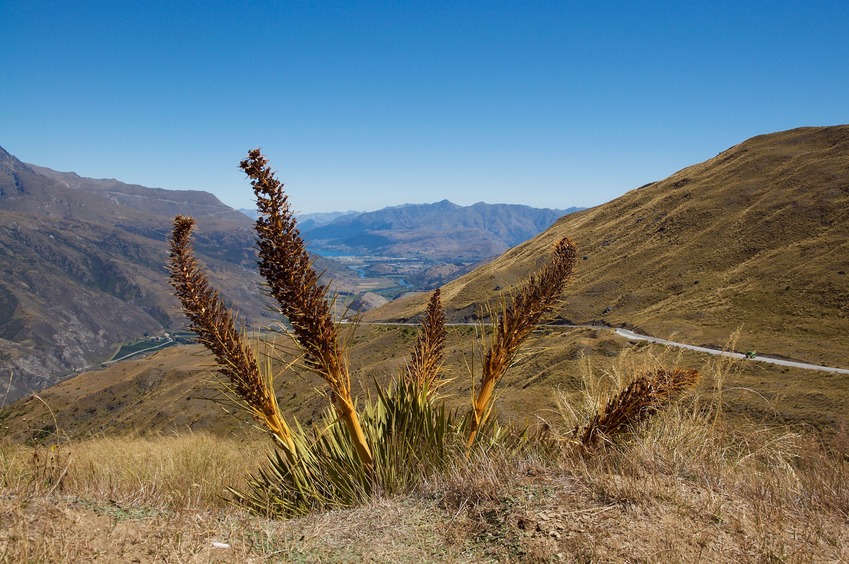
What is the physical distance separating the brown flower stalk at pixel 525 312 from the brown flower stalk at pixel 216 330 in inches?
59.2

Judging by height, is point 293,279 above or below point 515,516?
above

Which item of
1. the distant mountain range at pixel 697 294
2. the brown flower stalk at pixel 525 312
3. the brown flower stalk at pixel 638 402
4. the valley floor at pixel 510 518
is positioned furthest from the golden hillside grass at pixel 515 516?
the distant mountain range at pixel 697 294

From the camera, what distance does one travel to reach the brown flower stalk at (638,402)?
351 cm

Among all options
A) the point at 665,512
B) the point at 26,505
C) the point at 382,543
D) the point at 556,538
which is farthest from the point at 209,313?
the point at 665,512

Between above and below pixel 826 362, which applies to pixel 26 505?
above

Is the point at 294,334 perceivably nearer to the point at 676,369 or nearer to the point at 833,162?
the point at 676,369

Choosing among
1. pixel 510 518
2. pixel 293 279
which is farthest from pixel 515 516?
pixel 293 279

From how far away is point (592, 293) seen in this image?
79312 mm

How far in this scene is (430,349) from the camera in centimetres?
391

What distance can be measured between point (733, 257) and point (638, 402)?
274 ft

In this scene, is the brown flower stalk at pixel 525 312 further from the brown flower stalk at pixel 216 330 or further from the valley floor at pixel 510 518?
the brown flower stalk at pixel 216 330

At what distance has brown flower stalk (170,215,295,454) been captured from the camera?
3049mm

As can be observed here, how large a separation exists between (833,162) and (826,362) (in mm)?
64224

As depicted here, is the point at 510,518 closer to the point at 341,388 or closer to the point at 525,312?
the point at 341,388
